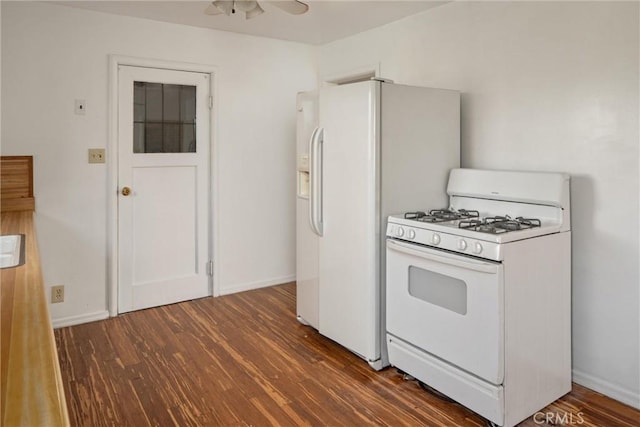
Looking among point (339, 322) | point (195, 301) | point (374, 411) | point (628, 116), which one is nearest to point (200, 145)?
point (195, 301)

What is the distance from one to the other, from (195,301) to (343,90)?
2.20m

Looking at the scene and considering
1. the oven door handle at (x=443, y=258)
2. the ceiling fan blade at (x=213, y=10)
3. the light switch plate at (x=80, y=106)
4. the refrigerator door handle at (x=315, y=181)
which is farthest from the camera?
the light switch plate at (x=80, y=106)

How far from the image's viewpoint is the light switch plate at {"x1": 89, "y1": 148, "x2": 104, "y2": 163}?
342cm

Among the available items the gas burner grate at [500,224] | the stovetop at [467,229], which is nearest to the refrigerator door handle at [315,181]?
the stovetop at [467,229]

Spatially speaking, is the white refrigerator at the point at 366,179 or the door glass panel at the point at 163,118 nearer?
the white refrigerator at the point at 366,179

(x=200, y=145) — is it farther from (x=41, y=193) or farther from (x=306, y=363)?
(x=306, y=363)

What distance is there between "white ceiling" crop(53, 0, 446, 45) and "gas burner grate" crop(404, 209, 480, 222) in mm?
1428

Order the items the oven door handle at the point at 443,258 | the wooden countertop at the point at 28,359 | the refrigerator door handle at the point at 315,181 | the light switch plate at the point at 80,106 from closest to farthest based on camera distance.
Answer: the wooden countertop at the point at 28,359 → the oven door handle at the point at 443,258 → the refrigerator door handle at the point at 315,181 → the light switch plate at the point at 80,106

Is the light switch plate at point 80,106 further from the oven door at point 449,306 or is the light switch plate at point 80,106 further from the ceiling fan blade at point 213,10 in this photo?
the oven door at point 449,306

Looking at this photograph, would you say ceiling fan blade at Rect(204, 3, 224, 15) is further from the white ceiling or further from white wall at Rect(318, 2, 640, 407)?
white wall at Rect(318, 2, 640, 407)

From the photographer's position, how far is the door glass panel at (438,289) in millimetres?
2260

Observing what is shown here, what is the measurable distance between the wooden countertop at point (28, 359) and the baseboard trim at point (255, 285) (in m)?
2.64

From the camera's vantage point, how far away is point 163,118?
147 inches

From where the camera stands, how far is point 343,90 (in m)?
2.77
